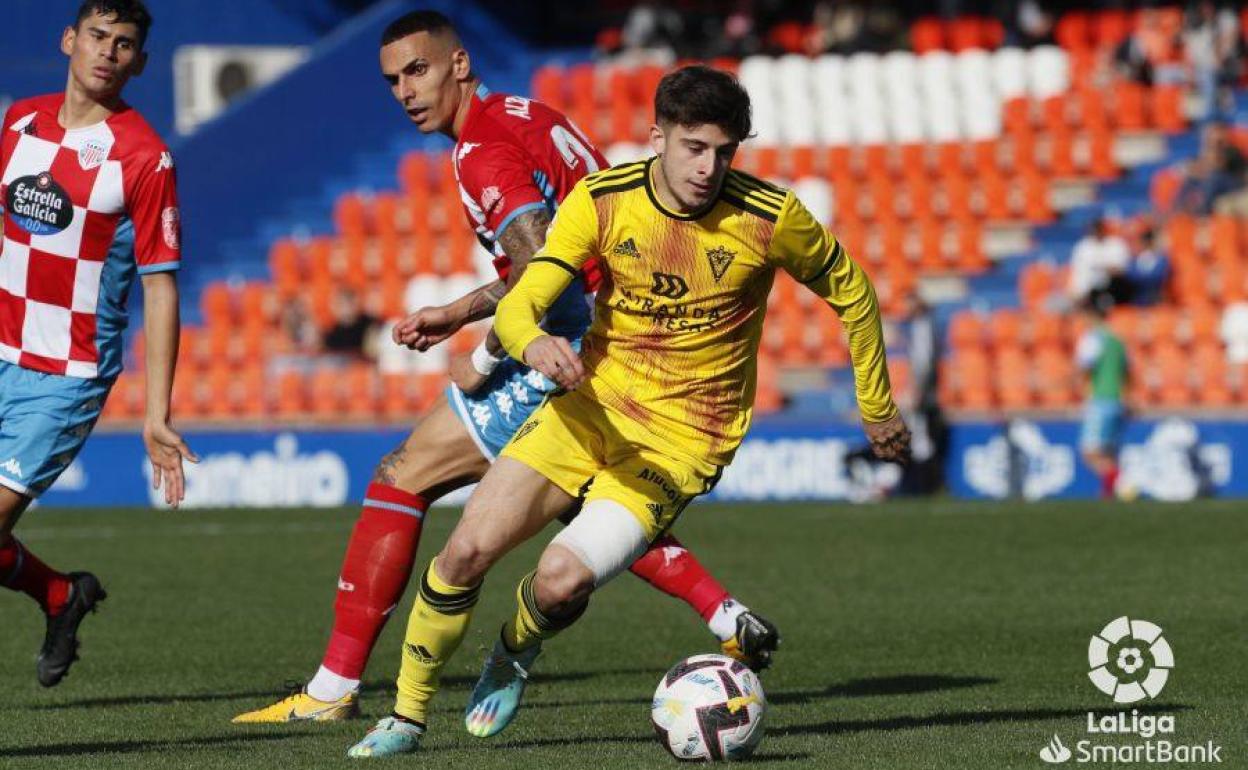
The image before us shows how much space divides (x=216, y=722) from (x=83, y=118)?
201 cm

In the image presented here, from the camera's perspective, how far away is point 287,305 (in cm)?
2269

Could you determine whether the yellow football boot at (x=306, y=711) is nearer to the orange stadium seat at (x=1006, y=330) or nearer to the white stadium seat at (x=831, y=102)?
the orange stadium seat at (x=1006, y=330)

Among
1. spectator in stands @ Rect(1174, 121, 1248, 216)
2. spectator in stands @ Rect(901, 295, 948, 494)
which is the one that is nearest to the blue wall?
spectator in stands @ Rect(901, 295, 948, 494)

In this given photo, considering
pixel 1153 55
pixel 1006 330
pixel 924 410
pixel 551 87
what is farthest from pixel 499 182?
pixel 551 87

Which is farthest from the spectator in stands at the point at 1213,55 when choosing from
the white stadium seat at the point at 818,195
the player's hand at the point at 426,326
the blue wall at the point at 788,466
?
A: the player's hand at the point at 426,326

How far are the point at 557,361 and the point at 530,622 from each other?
908 millimetres

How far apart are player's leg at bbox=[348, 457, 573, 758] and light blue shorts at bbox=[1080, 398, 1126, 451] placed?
1227 cm

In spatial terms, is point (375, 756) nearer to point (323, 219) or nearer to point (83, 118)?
point (83, 118)

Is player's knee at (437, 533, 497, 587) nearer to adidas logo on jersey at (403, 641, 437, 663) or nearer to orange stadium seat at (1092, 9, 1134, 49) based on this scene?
adidas logo on jersey at (403, 641, 437, 663)

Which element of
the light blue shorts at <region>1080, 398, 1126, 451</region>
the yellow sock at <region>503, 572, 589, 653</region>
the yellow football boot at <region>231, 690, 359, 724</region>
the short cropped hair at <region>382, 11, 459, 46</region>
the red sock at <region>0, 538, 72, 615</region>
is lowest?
the light blue shorts at <region>1080, 398, 1126, 451</region>

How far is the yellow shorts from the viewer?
6270 millimetres

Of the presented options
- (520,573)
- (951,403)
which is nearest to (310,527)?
(520,573)

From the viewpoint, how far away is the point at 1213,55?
71.3 feet

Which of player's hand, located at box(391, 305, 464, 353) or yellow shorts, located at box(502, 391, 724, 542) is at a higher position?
player's hand, located at box(391, 305, 464, 353)
